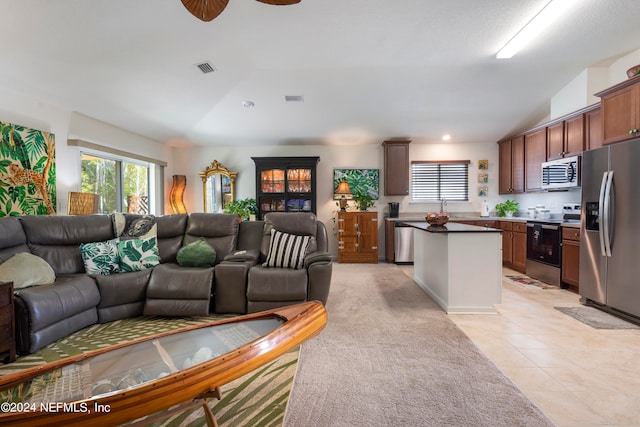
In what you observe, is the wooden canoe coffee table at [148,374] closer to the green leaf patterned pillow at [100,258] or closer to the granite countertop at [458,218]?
the green leaf patterned pillow at [100,258]

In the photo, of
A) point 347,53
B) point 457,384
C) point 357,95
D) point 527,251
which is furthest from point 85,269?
point 527,251

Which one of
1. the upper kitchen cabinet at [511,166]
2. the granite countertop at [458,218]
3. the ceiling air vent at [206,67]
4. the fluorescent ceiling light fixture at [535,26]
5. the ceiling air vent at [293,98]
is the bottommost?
the granite countertop at [458,218]

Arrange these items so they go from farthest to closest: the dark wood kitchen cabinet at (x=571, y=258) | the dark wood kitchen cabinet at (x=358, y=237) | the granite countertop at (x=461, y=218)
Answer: the dark wood kitchen cabinet at (x=358, y=237) → the granite countertop at (x=461, y=218) → the dark wood kitchen cabinet at (x=571, y=258)

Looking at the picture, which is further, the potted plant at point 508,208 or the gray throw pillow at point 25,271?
the potted plant at point 508,208

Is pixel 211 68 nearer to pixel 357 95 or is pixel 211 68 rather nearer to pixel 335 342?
pixel 357 95

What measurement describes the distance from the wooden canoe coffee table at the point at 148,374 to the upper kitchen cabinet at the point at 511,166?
5036 mm

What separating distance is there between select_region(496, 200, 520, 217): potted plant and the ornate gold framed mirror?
204 inches

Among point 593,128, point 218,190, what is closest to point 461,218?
point 593,128

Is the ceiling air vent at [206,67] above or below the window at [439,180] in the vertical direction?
above

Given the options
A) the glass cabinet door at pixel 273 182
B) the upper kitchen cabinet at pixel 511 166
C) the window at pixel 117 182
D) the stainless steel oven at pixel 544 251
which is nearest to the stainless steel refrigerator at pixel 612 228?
the stainless steel oven at pixel 544 251

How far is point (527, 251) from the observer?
A: 170 inches

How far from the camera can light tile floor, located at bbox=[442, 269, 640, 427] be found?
150 cm

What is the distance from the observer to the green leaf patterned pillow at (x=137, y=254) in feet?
9.28

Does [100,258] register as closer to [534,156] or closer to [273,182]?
[273,182]
